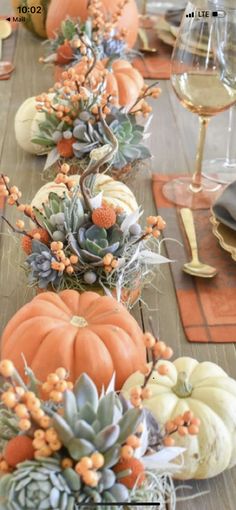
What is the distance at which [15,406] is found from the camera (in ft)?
1.77

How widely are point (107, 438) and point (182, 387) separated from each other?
0.55 ft

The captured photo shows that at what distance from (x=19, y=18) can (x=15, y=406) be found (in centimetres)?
157

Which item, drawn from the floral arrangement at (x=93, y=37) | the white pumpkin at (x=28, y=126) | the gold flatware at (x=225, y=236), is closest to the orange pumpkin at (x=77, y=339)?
the gold flatware at (x=225, y=236)

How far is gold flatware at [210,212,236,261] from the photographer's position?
3.35 ft

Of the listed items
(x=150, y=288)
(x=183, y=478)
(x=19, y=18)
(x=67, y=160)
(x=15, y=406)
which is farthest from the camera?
(x=19, y=18)

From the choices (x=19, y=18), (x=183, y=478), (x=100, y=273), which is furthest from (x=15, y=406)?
(x=19, y=18)

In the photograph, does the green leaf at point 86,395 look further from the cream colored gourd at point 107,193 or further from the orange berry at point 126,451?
the cream colored gourd at point 107,193

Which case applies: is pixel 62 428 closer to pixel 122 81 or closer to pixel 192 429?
pixel 192 429

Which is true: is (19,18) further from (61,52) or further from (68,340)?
(68,340)

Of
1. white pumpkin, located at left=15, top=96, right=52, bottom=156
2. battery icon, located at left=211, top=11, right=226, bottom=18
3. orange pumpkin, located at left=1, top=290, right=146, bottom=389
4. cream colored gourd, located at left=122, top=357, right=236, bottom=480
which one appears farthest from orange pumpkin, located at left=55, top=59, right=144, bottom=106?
cream colored gourd, located at left=122, top=357, right=236, bottom=480

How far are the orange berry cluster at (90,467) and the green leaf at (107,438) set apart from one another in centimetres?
1

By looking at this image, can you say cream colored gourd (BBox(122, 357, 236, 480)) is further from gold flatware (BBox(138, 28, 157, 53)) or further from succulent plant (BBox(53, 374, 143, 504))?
gold flatware (BBox(138, 28, 157, 53))

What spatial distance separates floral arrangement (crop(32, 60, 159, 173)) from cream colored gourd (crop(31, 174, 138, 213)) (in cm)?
10

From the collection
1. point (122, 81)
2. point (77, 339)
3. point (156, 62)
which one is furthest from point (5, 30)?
point (77, 339)
